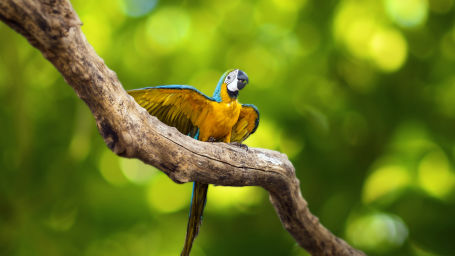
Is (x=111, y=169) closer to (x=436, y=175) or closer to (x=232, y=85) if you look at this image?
(x=232, y=85)

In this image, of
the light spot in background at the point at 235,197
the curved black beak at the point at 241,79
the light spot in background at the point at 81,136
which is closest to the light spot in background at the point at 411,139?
the light spot in background at the point at 235,197

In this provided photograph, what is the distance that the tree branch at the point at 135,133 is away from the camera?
55.4 inches

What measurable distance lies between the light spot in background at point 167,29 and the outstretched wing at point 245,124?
76.7 inches

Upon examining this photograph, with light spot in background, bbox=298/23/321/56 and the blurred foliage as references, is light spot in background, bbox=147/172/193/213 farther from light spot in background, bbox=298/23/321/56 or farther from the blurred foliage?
light spot in background, bbox=298/23/321/56

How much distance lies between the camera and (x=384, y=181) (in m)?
4.29

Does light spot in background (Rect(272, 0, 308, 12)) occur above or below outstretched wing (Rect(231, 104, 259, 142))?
above

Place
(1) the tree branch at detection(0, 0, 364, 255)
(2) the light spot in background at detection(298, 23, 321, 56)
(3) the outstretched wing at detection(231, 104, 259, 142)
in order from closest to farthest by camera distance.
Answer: (1) the tree branch at detection(0, 0, 364, 255) → (3) the outstretched wing at detection(231, 104, 259, 142) → (2) the light spot in background at detection(298, 23, 321, 56)

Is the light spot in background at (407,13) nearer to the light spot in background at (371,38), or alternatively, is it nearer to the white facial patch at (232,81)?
the light spot in background at (371,38)

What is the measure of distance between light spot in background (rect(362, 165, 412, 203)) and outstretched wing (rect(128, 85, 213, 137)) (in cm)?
251

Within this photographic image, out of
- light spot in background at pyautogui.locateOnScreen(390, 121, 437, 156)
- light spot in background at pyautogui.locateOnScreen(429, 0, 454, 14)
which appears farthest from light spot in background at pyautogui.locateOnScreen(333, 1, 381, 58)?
light spot in background at pyautogui.locateOnScreen(390, 121, 437, 156)

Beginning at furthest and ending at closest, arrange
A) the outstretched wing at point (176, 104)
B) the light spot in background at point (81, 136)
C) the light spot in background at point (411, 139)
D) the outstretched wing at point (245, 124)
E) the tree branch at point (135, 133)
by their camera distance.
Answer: the light spot in background at point (411, 139) < the light spot in background at point (81, 136) < the outstretched wing at point (245, 124) < the outstretched wing at point (176, 104) < the tree branch at point (135, 133)

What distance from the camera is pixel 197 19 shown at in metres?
4.56

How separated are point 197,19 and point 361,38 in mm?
1858

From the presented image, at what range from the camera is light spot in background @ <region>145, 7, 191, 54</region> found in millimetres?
4410
